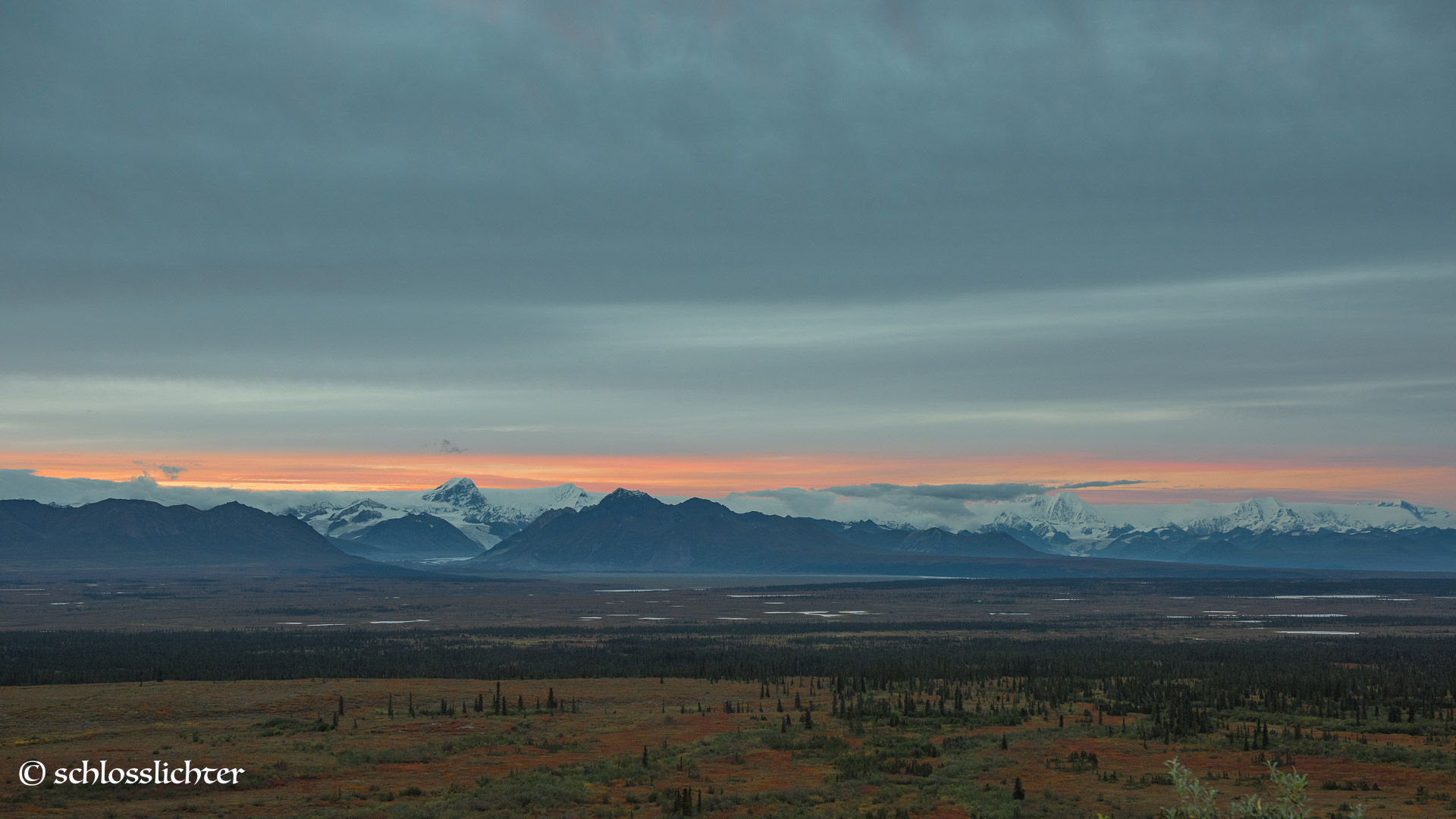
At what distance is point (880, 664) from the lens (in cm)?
11562

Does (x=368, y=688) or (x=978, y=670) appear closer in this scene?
(x=368, y=688)

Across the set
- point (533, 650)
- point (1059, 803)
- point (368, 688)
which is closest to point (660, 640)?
point (533, 650)

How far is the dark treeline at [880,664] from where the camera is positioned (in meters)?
87.8

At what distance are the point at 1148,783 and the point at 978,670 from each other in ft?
189

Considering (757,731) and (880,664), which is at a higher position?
(757,731)

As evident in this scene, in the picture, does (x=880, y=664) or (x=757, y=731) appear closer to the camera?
(x=757, y=731)

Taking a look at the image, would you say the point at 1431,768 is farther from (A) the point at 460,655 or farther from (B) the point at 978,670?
(A) the point at 460,655

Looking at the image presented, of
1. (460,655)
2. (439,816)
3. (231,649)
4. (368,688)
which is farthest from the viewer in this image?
(231,649)

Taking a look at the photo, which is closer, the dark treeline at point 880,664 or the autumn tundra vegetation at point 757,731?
the autumn tundra vegetation at point 757,731

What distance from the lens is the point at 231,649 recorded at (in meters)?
144

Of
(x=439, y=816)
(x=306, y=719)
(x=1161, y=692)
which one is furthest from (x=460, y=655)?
(x=439, y=816)

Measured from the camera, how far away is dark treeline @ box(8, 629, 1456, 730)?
288 ft

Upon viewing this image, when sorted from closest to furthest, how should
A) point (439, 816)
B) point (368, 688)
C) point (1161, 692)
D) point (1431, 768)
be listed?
1. point (439, 816)
2. point (1431, 768)
3. point (1161, 692)
4. point (368, 688)

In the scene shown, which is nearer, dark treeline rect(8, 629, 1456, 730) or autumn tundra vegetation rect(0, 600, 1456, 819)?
autumn tundra vegetation rect(0, 600, 1456, 819)
